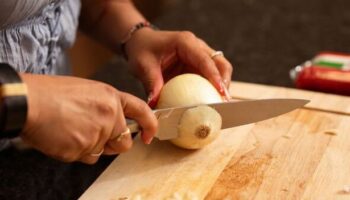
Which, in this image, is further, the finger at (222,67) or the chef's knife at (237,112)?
the finger at (222,67)

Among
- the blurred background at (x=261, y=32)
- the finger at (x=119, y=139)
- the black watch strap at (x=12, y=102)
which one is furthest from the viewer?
the blurred background at (x=261, y=32)

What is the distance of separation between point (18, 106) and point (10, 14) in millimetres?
215

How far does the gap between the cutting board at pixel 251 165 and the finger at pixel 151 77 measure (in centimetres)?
8

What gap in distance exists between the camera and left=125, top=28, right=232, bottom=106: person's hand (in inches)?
37.4

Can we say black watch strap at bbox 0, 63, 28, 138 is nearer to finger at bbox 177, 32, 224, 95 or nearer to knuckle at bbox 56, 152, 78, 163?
knuckle at bbox 56, 152, 78, 163

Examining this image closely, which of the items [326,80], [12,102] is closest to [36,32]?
[12,102]

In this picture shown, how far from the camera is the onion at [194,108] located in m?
0.83

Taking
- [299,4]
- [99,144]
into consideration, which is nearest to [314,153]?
[99,144]

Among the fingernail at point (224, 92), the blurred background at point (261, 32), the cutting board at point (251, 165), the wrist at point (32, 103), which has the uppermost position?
the wrist at point (32, 103)

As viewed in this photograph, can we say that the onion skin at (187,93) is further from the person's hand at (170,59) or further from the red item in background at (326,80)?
the red item in background at (326,80)

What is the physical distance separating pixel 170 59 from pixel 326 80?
32 cm

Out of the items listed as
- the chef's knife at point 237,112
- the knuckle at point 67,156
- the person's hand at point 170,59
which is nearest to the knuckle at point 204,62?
the person's hand at point 170,59

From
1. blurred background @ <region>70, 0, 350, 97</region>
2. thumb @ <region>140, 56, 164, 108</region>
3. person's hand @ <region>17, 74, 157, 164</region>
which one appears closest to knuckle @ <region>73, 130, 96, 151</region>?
person's hand @ <region>17, 74, 157, 164</region>

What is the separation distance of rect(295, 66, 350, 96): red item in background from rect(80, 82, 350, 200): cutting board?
9 cm
